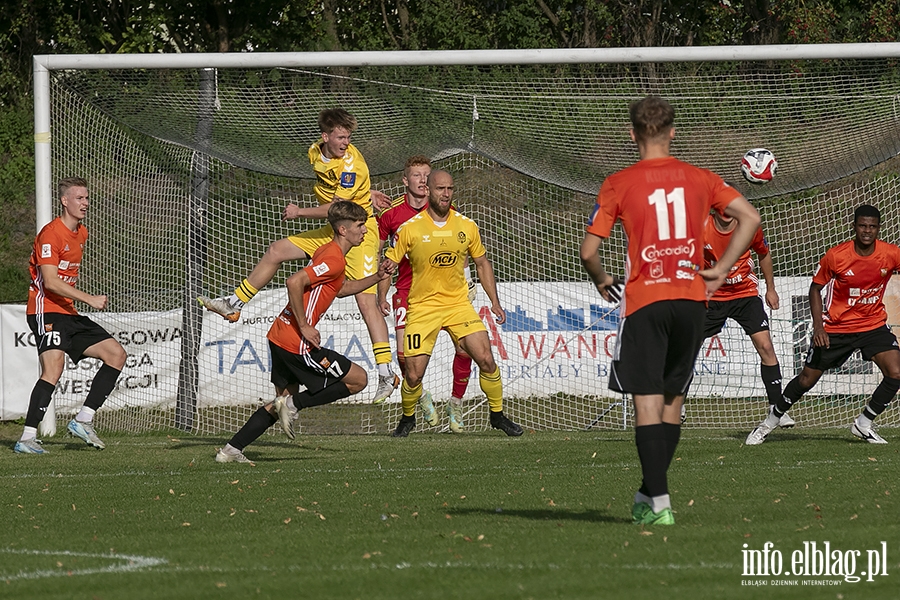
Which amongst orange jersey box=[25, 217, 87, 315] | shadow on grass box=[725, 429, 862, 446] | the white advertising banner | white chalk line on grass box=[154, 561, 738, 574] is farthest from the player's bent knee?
the white advertising banner

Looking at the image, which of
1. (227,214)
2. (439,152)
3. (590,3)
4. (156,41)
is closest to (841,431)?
(439,152)

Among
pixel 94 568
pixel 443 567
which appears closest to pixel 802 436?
pixel 443 567

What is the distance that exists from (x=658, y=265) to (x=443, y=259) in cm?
543

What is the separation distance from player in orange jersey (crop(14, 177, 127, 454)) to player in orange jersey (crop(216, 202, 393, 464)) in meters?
1.99

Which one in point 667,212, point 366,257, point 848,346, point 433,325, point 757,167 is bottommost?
point 848,346

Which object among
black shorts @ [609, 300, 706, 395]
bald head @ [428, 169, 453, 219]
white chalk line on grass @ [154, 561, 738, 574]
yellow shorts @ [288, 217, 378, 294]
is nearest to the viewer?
white chalk line on grass @ [154, 561, 738, 574]

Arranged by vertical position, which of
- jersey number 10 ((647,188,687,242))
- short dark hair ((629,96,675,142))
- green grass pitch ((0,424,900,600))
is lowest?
green grass pitch ((0,424,900,600))

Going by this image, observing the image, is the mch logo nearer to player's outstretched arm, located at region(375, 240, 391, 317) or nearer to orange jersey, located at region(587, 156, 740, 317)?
player's outstretched arm, located at region(375, 240, 391, 317)

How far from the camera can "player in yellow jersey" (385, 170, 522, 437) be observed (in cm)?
1097

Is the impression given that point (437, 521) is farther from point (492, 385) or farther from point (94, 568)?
point (492, 385)

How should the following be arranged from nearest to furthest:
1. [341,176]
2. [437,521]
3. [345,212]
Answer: [437,521], [345,212], [341,176]

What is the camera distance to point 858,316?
10.3m

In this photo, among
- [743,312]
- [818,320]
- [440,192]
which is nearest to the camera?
[818,320]

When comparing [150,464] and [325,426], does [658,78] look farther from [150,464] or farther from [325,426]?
[150,464]
